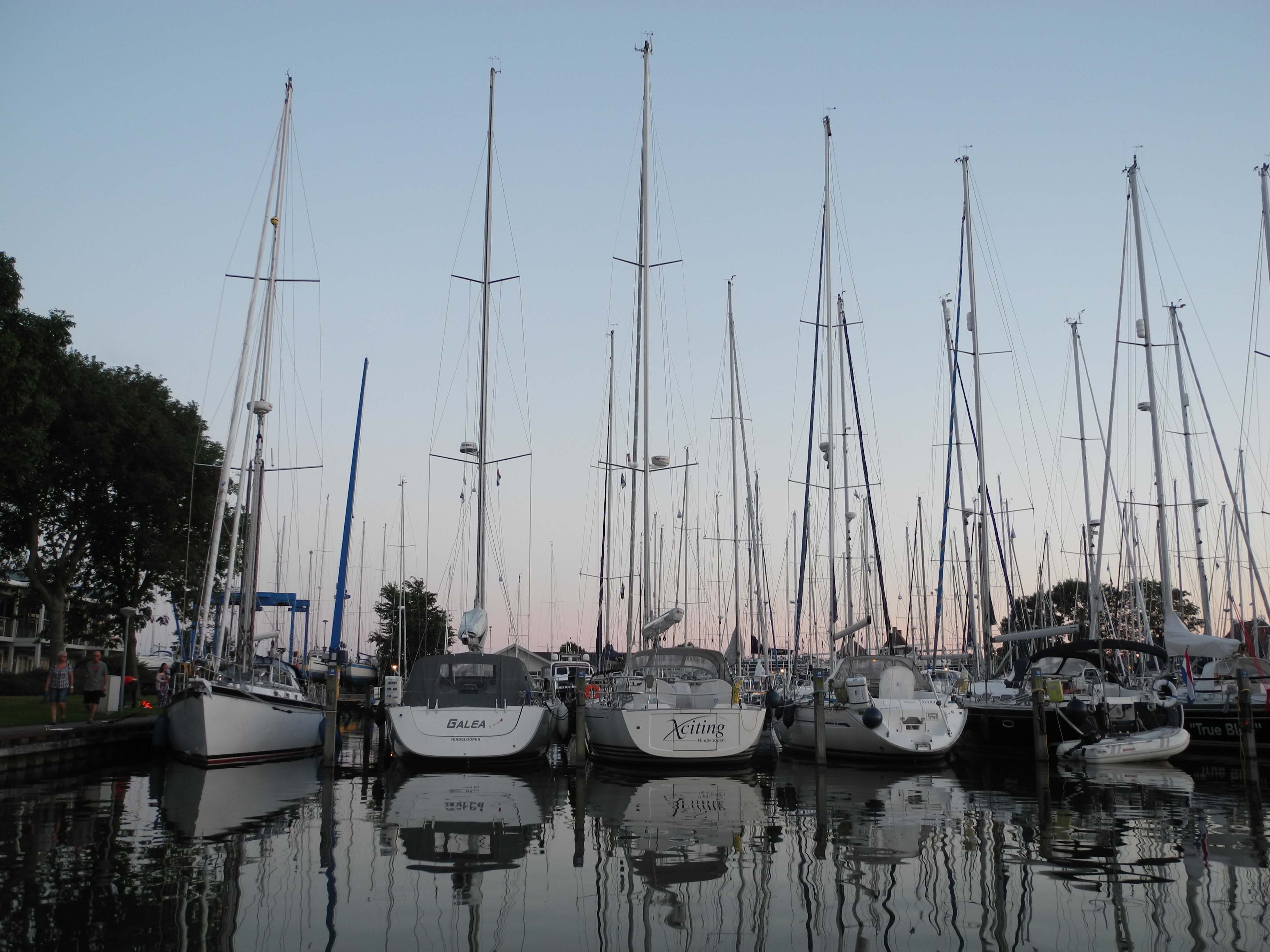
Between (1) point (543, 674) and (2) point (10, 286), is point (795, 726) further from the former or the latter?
(2) point (10, 286)

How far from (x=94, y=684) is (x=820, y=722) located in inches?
684

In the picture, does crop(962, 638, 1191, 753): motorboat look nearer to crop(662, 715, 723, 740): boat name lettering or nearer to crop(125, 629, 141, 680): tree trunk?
crop(662, 715, 723, 740): boat name lettering

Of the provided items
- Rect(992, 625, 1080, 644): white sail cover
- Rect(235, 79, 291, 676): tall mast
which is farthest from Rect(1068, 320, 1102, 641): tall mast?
Rect(235, 79, 291, 676): tall mast

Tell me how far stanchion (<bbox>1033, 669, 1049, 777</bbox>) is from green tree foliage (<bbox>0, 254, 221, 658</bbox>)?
25111mm

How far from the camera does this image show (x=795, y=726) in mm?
25531

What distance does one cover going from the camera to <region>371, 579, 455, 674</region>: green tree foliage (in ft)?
241

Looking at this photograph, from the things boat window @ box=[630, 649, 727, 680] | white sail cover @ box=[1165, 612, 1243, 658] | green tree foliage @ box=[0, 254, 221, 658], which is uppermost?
green tree foliage @ box=[0, 254, 221, 658]

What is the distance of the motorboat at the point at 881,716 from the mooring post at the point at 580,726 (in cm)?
572

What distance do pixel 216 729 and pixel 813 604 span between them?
93.5ft

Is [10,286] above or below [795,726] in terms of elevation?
above

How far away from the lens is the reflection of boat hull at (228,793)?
1405cm

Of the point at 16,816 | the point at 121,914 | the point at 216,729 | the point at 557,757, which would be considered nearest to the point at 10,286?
the point at 216,729

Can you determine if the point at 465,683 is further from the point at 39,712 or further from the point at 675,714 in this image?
the point at 39,712

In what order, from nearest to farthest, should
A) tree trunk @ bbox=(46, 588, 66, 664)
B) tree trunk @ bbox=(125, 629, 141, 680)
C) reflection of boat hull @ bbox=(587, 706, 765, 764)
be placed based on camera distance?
reflection of boat hull @ bbox=(587, 706, 765, 764) → tree trunk @ bbox=(46, 588, 66, 664) → tree trunk @ bbox=(125, 629, 141, 680)
